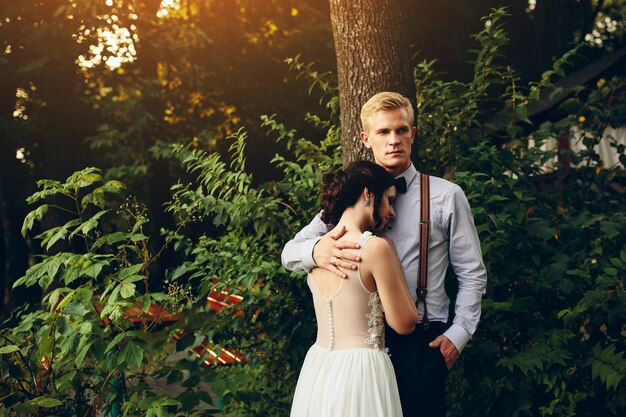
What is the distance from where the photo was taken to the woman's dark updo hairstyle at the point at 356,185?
342 cm

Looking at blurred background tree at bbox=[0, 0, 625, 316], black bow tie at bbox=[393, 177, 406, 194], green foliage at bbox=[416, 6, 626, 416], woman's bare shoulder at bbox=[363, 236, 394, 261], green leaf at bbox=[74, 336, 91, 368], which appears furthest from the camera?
blurred background tree at bbox=[0, 0, 625, 316]

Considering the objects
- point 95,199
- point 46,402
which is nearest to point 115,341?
point 46,402

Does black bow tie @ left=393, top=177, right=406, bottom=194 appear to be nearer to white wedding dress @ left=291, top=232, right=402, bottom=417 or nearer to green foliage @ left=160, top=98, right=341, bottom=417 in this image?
white wedding dress @ left=291, top=232, right=402, bottom=417

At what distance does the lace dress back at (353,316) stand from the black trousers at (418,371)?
0.14 meters

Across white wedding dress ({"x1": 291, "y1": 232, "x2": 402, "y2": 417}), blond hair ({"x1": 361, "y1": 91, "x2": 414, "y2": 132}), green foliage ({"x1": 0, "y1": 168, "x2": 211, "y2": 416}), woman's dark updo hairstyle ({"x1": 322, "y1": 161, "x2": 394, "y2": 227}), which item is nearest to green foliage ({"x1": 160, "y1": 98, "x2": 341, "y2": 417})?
green foliage ({"x1": 0, "y1": 168, "x2": 211, "y2": 416})

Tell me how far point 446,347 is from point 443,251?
43cm

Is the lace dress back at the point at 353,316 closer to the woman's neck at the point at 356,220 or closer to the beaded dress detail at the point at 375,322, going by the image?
the beaded dress detail at the point at 375,322

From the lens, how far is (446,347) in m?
3.51

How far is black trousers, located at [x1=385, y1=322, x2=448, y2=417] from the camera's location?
350cm

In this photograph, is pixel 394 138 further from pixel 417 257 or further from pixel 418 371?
pixel 418 371

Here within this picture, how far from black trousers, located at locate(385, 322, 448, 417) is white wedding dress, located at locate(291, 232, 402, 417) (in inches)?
4.3

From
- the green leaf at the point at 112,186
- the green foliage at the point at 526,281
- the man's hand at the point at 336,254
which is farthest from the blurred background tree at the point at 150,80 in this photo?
the man's hand at the point at 336,254

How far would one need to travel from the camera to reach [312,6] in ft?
69.3

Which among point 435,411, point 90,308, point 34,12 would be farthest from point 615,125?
point 34,12
